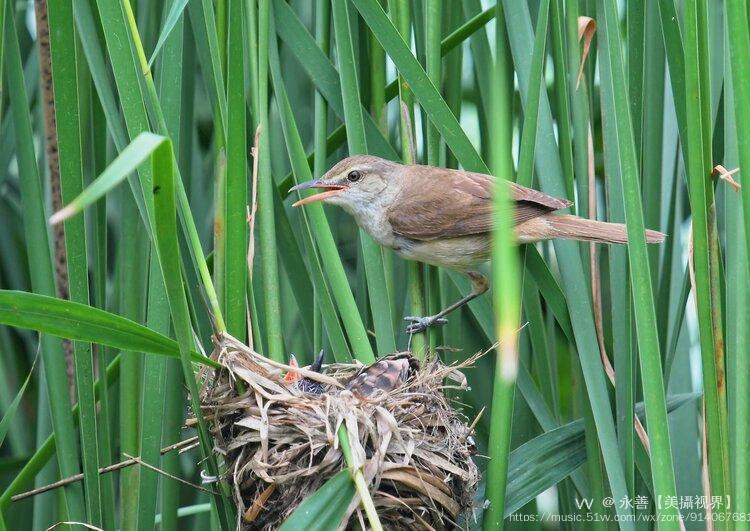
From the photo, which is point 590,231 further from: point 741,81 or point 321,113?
point 741,81

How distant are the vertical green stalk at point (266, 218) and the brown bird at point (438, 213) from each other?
0.62ft

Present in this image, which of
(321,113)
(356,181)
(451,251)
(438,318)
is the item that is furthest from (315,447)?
(356,181)

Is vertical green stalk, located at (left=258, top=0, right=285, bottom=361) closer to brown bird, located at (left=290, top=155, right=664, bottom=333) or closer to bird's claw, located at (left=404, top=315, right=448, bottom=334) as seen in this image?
brown bird, located at (left=290, top=155, right=664, bottom=333)

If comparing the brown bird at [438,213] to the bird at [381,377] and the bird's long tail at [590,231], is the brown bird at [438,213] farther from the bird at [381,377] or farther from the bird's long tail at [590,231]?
the bird at [381,377]

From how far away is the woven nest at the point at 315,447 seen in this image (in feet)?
6.12

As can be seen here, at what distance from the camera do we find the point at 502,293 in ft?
3.01

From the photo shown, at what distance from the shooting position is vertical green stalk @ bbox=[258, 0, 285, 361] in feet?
6.49

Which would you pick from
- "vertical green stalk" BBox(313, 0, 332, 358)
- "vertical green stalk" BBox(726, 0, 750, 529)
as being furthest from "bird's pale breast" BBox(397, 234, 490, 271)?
"vertical green stalk" BBox(726, 0, 750, 529)

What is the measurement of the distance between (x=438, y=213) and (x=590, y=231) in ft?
2.52

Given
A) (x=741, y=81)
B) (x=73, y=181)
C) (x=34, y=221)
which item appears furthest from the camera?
(x=34, y=221)

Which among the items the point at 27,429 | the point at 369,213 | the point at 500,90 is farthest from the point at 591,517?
the point at 27,429

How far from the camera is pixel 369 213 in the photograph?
270cm

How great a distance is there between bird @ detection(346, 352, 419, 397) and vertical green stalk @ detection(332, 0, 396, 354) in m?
0.09

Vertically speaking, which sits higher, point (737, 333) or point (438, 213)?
point (438, 213)
